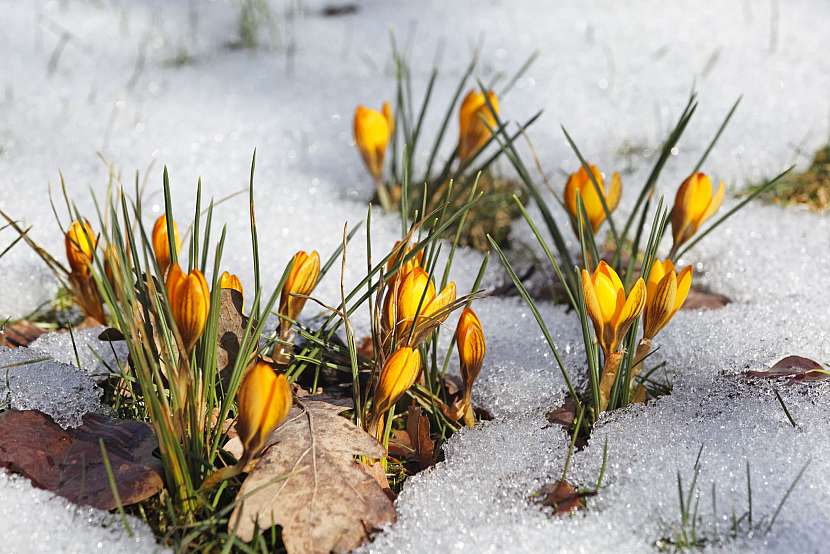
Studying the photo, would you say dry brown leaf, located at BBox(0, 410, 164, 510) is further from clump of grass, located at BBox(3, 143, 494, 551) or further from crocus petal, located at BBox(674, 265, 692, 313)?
crocus petal, located at BBox(674, 265, 692, 313)

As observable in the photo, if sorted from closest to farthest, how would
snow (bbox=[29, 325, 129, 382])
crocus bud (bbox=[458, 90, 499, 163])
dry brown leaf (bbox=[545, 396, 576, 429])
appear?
dry brown leaf (bbox=[545, 396, 576, 429]) → snow (bbox=[29, 325, 129, 382]) → crocus bud (bbox=[458, 90, 499, 163])

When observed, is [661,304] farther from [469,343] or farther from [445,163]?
[445,163]

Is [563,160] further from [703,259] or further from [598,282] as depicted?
[598,282]

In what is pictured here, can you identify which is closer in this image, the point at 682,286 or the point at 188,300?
the point at 188,300

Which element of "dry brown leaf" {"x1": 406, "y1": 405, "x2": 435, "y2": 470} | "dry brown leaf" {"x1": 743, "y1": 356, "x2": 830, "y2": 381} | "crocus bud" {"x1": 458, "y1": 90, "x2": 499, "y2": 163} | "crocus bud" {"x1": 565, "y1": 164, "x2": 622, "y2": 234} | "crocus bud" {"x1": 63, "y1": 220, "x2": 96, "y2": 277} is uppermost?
"crocus bud" {"x1": 458, "y1": 90, "x2": 499, "y2": 163}


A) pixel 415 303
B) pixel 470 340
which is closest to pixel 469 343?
pixel 470 340

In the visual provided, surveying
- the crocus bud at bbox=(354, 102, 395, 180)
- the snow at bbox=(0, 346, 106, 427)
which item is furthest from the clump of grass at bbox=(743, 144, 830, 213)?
the snow at bbox=(0, 346, 106, 427)

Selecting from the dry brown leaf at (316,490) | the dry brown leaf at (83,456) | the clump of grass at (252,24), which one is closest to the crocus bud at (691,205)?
the dry brown leaf at (316,490)

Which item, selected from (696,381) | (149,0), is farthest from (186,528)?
(149,0)
